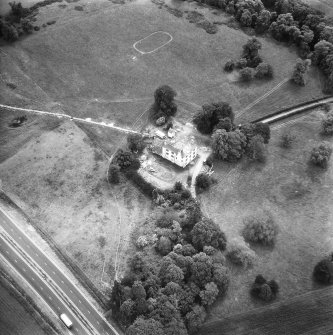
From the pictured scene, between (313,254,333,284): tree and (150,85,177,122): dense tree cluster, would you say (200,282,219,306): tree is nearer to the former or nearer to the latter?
(313,254,333,284): tree

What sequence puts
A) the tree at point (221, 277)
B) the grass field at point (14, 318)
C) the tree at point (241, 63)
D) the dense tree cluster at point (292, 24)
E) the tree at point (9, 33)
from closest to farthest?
the grass field at point (14, 318)
the tree at point (221, 277)
the tree at point (241, 63)
the dense tree cluster at point (292, 24)
the tree at point (9, 33)

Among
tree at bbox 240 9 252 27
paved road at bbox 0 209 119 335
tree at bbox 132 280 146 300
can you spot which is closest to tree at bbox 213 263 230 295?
tree at bbox 132 280 146 300

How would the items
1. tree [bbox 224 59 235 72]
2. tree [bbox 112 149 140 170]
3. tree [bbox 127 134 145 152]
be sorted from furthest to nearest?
tree [bbox 224 59 235 72] < tree [bbox 127 134 145 152] < tree [bbox 112 149 140 170]

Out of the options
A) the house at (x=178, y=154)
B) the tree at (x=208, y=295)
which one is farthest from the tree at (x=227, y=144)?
the tree at (x=208, y=295)

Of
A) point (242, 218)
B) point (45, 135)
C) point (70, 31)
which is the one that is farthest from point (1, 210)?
point (70, 31)

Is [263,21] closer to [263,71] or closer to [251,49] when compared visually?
[251,49]

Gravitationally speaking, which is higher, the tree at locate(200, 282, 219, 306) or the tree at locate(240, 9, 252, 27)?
the tree at locate(240, 9, 252, 27)

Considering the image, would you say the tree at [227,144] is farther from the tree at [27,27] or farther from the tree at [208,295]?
the tree at [27,27]
